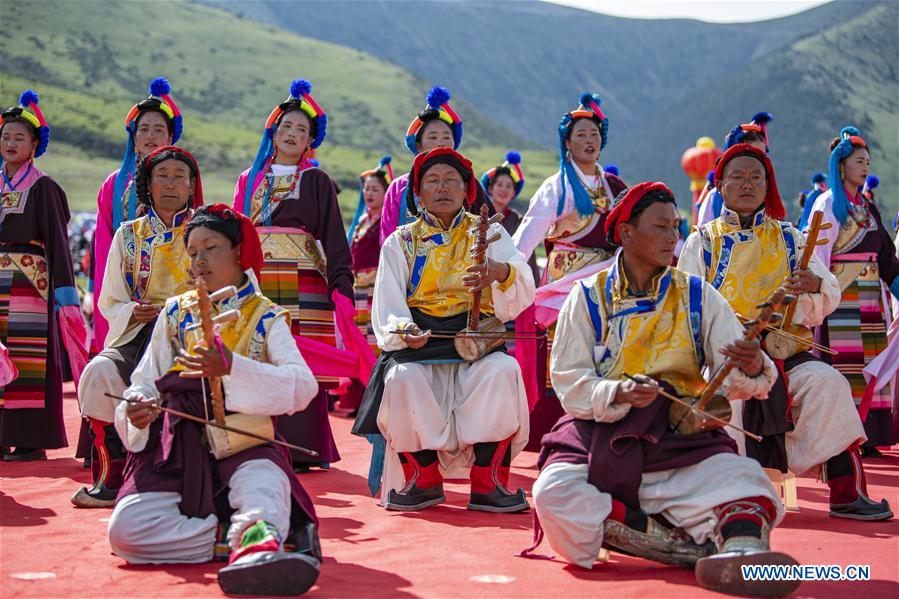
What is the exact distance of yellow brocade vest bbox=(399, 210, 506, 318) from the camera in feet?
21.5

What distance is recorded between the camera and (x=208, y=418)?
16.2ft

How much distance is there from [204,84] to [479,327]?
69346 millimetres

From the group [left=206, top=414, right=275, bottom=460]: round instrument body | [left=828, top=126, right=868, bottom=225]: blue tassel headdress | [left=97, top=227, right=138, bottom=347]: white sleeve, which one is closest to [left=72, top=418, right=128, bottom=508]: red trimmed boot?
[left=97, top=227, right=138, bottom=347]: white sleeve

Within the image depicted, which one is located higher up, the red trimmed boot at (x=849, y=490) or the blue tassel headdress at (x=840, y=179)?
the blue tassel headdress at (x=840, y=179)

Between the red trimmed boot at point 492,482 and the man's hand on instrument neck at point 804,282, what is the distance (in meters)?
1.68

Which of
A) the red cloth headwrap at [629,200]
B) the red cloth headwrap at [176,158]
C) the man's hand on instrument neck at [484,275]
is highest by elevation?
the red cloth headwrap at [176,158]

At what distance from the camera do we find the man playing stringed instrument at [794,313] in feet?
20.1

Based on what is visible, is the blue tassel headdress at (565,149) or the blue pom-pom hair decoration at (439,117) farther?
the blue pom-pom hair decoration at (439,117)

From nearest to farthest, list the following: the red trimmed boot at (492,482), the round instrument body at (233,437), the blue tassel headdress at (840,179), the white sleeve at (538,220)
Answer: the round instrument body at (233,437)
the red trimmed boot at (492,482)
the white sleeve at (538,220)
the blue tassel headdress at (840,179)

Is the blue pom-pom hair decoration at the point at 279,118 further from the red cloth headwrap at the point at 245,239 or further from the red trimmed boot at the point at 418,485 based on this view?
the red cloth headwrap at the point at 245,239

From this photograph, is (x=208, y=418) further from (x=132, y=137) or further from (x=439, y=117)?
(x=439, y=117)

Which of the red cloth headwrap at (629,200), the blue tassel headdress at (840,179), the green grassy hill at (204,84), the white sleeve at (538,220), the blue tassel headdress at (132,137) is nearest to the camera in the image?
the red cloth headwrap at (629,200)

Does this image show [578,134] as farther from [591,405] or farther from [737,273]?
[591,405]

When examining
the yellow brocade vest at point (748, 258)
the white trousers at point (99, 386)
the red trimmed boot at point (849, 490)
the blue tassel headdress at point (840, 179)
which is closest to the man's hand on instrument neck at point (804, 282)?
Answer: the yellow brocade vest at point (748, 258)
